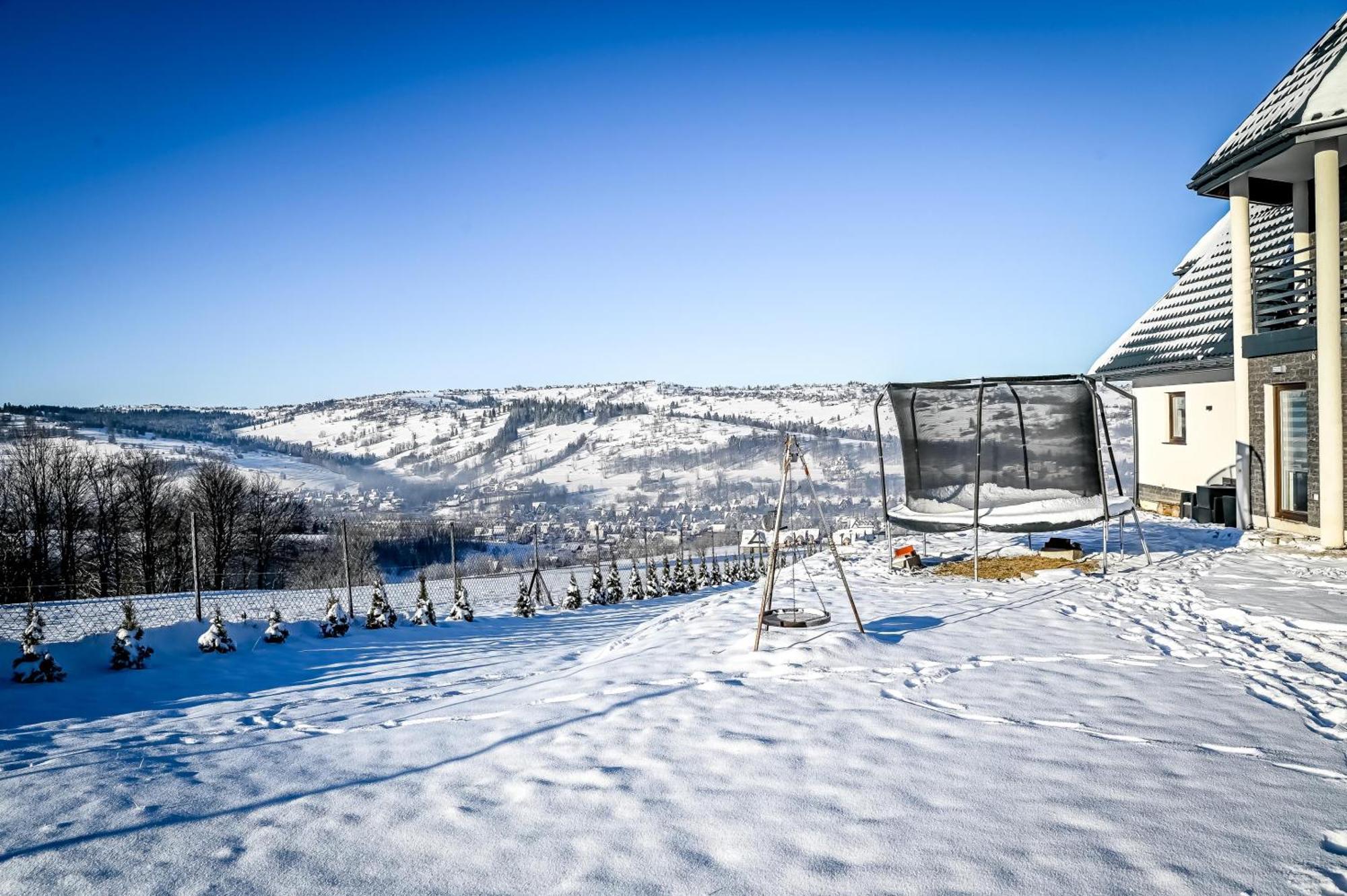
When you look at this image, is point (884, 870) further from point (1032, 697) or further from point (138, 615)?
point (138, 615)

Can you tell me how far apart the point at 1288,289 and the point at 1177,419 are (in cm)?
406

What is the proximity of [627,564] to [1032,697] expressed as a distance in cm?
3654

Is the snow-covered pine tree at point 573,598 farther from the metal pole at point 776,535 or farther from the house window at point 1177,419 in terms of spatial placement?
the house window at point 1177,419

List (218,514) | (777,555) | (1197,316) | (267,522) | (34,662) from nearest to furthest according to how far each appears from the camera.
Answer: (777,555)
(34,662)
(1197,316)
(218,514)
(267,522)

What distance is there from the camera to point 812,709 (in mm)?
4820

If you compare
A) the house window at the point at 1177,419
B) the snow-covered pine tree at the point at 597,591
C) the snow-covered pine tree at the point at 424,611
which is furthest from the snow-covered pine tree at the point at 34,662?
the house window at the point at 1177,419

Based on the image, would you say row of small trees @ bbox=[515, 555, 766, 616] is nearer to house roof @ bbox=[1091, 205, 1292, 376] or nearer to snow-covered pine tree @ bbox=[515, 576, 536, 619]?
snow-covered pine tree @ bbox=[515, 576, 536, 619]

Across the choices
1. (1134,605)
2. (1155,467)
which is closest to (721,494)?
(1155,467)

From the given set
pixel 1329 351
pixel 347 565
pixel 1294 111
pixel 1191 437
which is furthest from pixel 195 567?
pixel 1191 437

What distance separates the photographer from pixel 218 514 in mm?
33438

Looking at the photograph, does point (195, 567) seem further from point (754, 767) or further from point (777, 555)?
point (754, 767)

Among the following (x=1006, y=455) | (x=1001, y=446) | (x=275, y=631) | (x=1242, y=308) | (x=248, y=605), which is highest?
(x=1242, y=308)

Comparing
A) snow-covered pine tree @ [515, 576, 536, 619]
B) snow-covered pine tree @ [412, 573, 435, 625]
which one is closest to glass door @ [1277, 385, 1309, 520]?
snow-covered pine tree @ [515, 576, 536, 619]

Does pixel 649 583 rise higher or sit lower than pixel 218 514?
lower
